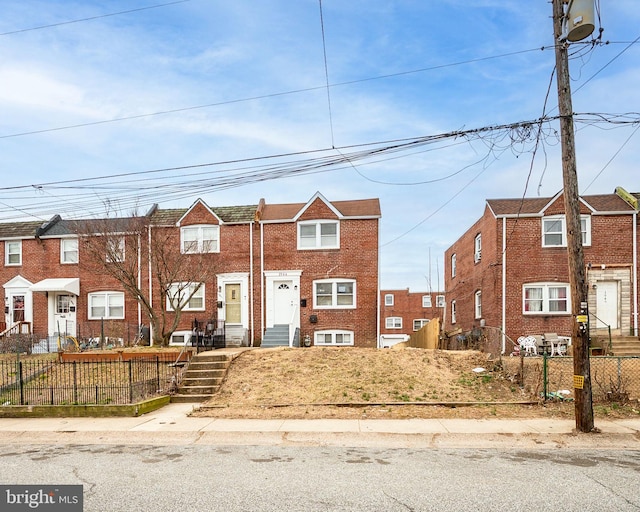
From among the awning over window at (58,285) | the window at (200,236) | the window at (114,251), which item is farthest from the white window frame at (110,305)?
the window at (200,236)

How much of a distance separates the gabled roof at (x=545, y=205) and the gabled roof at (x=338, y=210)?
17.8 feet

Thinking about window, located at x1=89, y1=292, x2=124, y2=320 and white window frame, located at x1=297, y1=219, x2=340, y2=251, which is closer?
white window frame, located at x1=297, y1=219, x2=340, y2=251

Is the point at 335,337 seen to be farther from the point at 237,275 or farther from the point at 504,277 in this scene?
the point at 504,277

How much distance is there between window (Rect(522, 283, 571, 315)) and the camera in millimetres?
22938

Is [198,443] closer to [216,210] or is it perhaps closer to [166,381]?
[166,381]

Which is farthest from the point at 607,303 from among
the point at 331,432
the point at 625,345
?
the point at 331,432

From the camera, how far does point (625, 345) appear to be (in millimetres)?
21484

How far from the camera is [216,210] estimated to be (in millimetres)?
25453

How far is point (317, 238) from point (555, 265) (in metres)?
10.4

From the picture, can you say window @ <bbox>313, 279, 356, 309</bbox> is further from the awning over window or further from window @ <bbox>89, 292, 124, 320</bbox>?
the awning over window

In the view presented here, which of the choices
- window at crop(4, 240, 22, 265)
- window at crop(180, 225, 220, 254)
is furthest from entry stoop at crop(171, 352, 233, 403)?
window at crop(4, 240, 22, 265)

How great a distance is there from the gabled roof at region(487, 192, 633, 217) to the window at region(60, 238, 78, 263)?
20.2 meters

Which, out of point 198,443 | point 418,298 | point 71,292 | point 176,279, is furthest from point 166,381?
point 418,298

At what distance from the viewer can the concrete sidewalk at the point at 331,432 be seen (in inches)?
392
